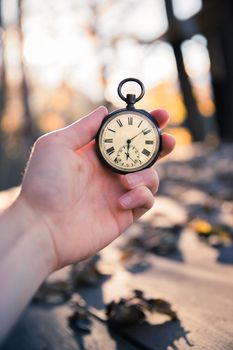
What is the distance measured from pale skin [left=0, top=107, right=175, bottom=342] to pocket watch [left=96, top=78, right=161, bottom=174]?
2.0 inches

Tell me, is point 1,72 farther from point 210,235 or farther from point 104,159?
point 104,159

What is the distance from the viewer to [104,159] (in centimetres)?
221

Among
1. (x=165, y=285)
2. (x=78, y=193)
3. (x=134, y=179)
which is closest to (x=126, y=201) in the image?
(x=134, y=179)

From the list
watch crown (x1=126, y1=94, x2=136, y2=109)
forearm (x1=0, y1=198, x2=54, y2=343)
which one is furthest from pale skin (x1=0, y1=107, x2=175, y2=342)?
watch crown (x1=126, y1=94, x2=136, y2=109)

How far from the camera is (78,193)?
2145mm

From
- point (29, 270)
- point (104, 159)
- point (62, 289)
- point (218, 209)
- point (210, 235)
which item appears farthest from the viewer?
point (218, 209)

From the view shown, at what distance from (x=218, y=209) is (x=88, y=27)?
15.5 meters

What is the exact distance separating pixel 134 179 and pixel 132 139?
214 mm

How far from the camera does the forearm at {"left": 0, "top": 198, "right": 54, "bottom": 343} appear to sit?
1.81m

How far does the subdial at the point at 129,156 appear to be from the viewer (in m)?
2.24

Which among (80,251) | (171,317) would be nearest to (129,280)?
(171,317)

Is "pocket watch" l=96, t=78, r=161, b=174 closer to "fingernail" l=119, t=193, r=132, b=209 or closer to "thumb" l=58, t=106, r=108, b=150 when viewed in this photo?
"thumb" l=58, t=106, r=108, b=150

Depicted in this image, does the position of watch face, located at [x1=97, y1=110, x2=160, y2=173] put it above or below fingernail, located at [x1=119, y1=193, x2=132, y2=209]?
above

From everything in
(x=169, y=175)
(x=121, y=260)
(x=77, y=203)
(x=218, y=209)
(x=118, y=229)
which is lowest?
(x=169, y=175)
